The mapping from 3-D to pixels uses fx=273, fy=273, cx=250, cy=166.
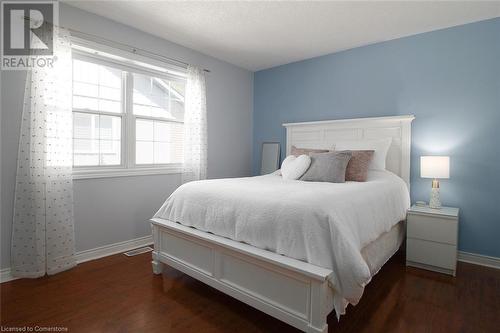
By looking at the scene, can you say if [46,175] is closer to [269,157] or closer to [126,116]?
[126,116]

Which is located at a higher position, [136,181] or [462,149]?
[462,149]

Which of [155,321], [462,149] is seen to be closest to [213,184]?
[155,321]

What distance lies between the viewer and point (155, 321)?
5.82 ft

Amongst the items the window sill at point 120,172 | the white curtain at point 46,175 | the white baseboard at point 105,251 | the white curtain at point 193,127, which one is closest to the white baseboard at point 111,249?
the white baseboard at point 105,251

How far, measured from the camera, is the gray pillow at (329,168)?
8.70 feet

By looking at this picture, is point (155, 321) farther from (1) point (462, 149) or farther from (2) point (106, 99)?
(1) point (462, 149)

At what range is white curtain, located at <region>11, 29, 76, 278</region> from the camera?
232cm

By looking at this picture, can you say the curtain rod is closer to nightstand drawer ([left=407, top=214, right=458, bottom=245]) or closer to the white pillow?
the white pillow

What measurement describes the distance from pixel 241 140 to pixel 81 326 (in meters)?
3.31

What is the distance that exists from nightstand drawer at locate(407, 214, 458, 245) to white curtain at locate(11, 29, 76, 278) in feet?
10.7

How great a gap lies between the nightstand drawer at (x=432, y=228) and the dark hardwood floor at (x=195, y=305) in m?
0.34

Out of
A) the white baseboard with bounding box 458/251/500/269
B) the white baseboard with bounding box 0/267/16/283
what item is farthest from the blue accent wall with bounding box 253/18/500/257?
the white baseboard with bounding box 0/267/16/283

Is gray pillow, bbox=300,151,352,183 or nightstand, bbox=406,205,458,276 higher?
gray pillow, bbox=300,151,352,183

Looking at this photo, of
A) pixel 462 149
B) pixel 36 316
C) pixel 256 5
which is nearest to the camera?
pixel 36 316
